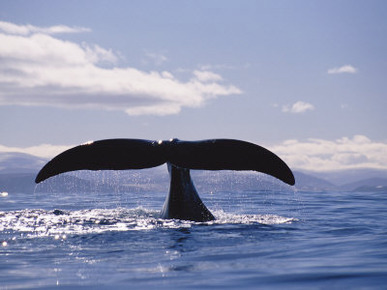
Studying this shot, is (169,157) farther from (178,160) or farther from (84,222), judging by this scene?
(84,222)

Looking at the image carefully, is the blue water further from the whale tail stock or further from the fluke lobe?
the whale tail stock

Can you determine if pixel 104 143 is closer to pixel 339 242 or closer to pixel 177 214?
pixel 177 214

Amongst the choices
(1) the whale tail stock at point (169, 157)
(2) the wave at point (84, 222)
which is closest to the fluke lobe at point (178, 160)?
(1) the whale tail stock at point (169, 157)

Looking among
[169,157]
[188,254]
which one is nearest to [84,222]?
[169,157]

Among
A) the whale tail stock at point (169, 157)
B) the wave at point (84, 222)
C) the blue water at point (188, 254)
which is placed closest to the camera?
the blue water at point (188, 254)

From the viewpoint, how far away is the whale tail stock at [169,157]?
8602mm

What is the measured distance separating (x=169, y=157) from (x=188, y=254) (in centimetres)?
259

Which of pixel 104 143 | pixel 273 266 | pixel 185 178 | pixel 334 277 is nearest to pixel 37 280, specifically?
pixel 273 266

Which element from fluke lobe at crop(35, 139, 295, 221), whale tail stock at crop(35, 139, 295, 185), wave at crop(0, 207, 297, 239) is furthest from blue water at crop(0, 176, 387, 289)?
whale tail stock at crop(35, 139, 295, 185)

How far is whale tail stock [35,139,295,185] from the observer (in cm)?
860

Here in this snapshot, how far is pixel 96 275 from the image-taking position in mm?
5848

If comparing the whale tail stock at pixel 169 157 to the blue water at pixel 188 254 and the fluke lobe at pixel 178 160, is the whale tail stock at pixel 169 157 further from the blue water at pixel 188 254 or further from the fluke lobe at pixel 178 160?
the blue water at pixel 188 254

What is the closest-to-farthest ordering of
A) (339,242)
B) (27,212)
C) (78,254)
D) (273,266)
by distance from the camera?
(273,266) → (78,254) → (339,242) → (27,212)

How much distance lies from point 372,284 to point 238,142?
379 cm
